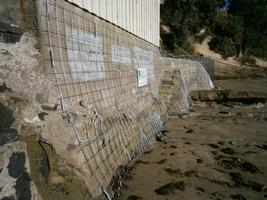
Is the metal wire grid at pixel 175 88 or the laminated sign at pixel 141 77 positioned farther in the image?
the metal wire grid at pixel 175 88

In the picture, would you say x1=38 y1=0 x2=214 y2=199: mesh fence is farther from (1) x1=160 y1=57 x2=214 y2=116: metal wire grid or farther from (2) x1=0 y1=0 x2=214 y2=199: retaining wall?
(1) x1=160 y1=57 x2=214 y2=116: metal wire grid

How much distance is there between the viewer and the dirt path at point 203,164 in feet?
13.9

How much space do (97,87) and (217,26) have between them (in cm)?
3573

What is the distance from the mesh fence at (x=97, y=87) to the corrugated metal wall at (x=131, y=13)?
0.15 meters

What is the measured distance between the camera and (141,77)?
747 centimetres

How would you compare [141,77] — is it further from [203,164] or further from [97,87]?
[97,87]

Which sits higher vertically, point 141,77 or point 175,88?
point 141,77

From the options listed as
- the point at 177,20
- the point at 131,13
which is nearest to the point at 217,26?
the point at 177,20

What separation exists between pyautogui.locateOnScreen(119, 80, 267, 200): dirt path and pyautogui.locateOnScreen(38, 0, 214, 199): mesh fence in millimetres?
339

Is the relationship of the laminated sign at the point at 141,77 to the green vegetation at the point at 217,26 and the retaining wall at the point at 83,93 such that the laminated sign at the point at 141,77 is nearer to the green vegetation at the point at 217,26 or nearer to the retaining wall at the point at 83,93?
the retaining wall at the point at 83,93

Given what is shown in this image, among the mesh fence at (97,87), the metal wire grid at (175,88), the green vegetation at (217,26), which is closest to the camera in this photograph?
the mesh fence at (97,87)

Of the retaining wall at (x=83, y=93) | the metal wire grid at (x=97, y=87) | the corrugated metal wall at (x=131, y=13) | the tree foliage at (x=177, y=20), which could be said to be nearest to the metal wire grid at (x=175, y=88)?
the corrugated metal wall at (x=131, y=13)

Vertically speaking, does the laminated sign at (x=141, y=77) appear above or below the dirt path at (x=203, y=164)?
above

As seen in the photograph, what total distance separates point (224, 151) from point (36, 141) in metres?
4.20
